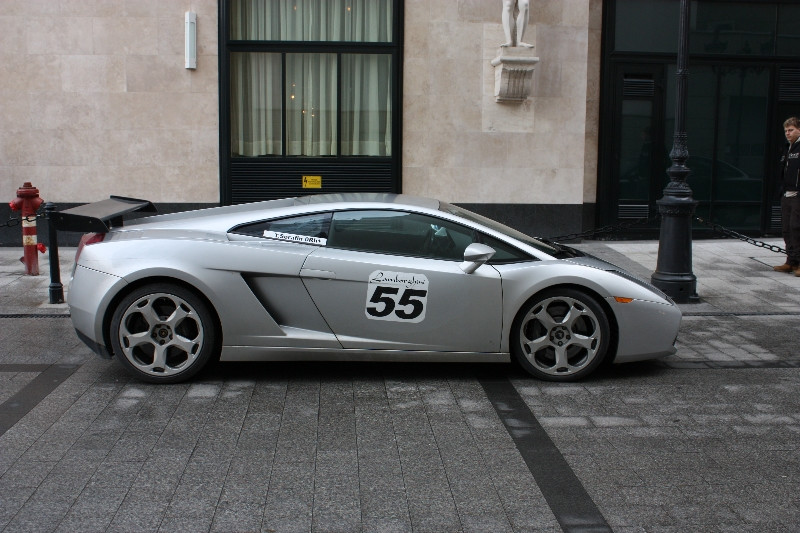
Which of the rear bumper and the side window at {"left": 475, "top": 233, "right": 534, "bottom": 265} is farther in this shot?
the side window at {"left": 475, "top": 233, "right": 534, "bottom": 265}

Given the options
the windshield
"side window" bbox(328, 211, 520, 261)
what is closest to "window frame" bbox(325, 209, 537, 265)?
"side window" bbox(328, 211, 520, 261)

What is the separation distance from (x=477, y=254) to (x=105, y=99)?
28.3ft

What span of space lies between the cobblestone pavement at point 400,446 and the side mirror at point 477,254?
0.85 meters

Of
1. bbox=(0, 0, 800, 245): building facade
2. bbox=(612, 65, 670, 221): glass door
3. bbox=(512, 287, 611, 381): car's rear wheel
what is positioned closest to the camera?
bbox=(512, 287, 611, 381): car's rear wheel

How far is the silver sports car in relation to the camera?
652cm

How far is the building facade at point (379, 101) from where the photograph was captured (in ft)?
43.6

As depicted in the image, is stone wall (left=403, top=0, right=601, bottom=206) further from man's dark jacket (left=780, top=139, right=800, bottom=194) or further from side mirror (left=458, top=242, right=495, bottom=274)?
side mirror (left=458, top=242, right=495, bottom=274)

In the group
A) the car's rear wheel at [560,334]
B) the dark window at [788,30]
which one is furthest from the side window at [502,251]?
the dark window at [788,30]

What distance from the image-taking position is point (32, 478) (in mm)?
4766

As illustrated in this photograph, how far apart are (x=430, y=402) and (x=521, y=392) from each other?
2.22 feet

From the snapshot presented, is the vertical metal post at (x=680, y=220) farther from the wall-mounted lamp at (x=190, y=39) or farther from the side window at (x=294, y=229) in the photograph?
the wall-mounted lamp at (x=190, y=39)

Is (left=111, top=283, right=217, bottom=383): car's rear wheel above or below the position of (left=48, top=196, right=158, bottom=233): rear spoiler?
below

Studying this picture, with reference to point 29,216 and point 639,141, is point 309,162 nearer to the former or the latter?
point 29,216

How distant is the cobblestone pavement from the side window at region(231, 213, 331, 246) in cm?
101
